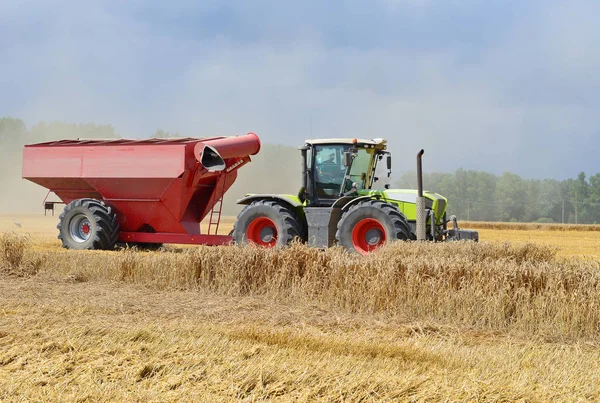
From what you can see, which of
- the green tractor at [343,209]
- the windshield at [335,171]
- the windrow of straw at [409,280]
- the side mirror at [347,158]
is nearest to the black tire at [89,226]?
the green tractor at [343,209]

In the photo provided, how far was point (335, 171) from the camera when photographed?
12.6 m

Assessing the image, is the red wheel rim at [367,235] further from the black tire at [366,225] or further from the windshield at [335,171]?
the windshield at [335,171]

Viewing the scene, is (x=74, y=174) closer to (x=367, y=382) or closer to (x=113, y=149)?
(x=113, y=149)

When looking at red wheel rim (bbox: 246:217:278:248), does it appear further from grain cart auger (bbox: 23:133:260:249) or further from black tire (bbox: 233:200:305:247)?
grain cart auger (bbox: 23:133:260:249)

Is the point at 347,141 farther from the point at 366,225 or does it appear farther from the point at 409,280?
the point at 409,280

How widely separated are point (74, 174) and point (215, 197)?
2.91 meters

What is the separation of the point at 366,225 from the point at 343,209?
0.53 metres

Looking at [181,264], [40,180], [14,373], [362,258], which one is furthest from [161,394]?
[40,180]

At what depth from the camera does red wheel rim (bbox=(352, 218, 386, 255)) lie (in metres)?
11.6

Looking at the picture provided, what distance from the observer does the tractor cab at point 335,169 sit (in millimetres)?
12435

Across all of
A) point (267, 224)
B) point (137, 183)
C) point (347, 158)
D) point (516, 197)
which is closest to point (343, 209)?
point (347, 158)

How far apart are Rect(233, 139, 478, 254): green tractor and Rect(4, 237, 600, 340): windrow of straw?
172cm

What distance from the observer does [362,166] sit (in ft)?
41.0

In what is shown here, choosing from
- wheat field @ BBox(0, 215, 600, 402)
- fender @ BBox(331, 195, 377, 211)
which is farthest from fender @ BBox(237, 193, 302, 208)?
wheat field @ BBox(0, 215, 600, 402)
